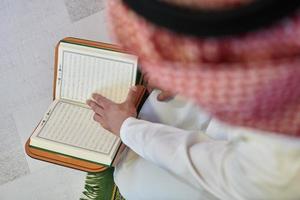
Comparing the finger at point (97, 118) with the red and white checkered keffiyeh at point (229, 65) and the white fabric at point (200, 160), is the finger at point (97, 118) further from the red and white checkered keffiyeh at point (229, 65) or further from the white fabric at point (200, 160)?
the red and white checkered keffiyeh at point (229, 65)

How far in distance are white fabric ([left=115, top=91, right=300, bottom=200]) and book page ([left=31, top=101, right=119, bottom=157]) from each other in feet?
0.22

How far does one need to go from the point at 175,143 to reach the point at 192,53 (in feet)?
1.31

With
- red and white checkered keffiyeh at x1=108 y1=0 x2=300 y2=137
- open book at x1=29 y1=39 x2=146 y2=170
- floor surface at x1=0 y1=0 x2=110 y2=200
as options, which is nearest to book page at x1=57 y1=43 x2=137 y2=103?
open book at x1=29 y1=39 x2=146 y2=170

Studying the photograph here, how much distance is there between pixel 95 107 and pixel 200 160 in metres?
0.36

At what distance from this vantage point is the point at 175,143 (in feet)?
2.72

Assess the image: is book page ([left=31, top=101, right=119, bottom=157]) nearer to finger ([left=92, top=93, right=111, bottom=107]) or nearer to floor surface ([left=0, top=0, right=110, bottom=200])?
finger ([left=92, top=93, right=111, bottom=107])

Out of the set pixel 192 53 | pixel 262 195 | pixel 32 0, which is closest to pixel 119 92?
pixel 262 195

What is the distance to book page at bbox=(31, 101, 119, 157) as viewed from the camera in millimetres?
1016

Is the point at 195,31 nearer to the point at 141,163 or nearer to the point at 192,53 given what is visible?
the point at 192,53

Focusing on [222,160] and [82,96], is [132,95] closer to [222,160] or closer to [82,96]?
[82,96]

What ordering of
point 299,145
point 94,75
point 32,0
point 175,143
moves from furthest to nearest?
point 32,0 < point 94,75 < point 175,143 < point 299,145

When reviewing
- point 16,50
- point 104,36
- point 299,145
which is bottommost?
point 16,50

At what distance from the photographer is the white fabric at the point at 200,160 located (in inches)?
23.0

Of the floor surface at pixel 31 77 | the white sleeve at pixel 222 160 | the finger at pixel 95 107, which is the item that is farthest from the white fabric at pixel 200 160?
the floor surface at pixel 31 77
